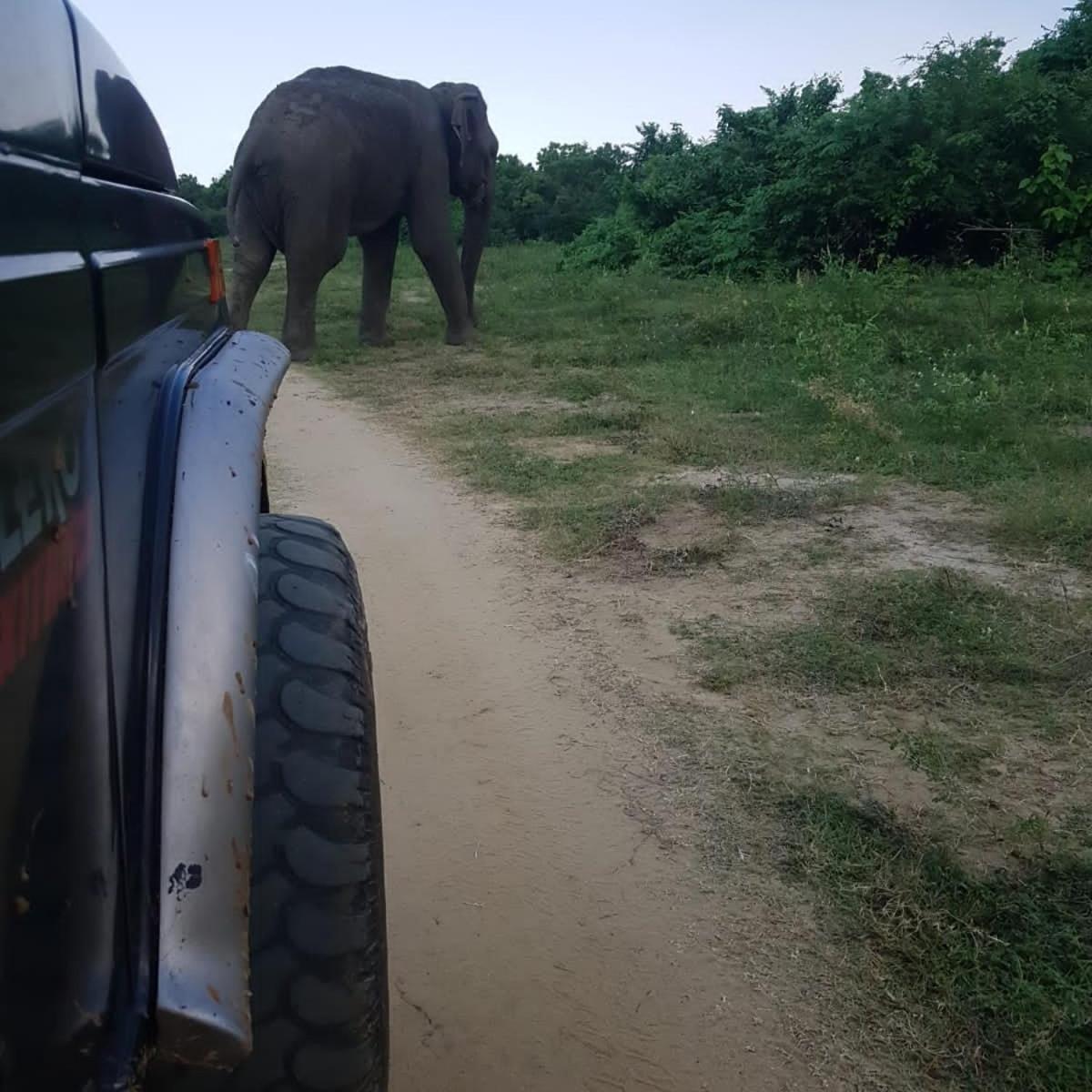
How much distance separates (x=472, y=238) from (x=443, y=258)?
1.05 m

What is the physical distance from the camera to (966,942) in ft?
6.88

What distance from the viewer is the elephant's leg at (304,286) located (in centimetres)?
897

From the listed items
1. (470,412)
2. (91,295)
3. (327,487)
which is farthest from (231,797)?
(470,412)

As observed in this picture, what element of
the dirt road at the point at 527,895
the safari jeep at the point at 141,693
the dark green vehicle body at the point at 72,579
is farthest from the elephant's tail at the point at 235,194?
the dark green vehicle body at the point at 72,579

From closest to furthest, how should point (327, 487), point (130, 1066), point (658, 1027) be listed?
point (130, 1066)
point (658, 1027)
point (327, 487)

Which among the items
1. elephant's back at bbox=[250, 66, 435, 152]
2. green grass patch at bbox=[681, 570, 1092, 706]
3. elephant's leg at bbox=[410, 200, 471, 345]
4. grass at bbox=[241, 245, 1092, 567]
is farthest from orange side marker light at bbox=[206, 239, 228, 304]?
elephant's leg at bbox=[410, 200, 471, 345]

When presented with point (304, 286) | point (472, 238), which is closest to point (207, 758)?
point (304, 286)

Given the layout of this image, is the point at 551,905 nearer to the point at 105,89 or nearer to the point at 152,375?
the point at 152,375

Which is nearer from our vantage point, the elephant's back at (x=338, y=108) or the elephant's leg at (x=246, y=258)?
the elephant's back at (x=338, y=108)

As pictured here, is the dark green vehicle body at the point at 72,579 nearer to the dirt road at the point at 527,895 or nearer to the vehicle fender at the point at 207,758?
the vehicle fender at the point at 207,758

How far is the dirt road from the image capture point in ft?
6.24

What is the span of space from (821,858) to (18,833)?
1835mm

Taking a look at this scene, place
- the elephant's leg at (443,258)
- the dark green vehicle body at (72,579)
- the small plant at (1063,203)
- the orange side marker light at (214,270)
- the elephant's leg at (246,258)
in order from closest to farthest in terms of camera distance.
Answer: the dark green vehicle body at (72,579), the orange side marker light at (214,270), the elephant's leg at (246,258), the elephant's leg at (443,258), the small plant at (1063,203)

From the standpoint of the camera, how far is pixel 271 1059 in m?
1.21
